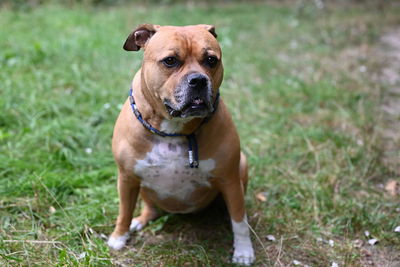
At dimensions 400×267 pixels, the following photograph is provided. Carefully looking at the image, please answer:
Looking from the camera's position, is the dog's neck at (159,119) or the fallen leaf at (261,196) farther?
the fallen leaf at (261,196)

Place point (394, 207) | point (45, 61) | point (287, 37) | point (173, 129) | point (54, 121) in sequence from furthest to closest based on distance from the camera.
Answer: point (287, 37) < point (45, 61) < point (54, 121) < point (394, 207) < point (173, 129)

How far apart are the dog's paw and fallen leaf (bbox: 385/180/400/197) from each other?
1.35 meters

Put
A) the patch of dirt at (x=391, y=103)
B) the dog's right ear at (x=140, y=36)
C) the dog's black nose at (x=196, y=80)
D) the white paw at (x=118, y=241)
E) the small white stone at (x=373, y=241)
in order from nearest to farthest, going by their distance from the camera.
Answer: the dog's black nose at (x=196, y=80) < the dog's right ear at (x=140, y=36) < the white paw at (x=118, y=241) < the small white stone at (x=373, y=241) < the patch of dirt at (x=391, y=103)

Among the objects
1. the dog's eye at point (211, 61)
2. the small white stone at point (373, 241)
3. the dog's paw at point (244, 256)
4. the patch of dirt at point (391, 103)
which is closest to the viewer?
the dog's eye at point (211, 61)

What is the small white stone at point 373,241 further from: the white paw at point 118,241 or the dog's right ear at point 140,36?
the dog's right ear at point 140,36

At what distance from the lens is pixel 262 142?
4.21 meters

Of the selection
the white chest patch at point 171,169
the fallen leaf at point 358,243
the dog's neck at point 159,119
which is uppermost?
the dog's neck at point 159,119

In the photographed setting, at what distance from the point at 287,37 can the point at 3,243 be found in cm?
589

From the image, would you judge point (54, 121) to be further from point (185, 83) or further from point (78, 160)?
point (185, 83)

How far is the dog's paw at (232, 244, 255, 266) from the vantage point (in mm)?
2830

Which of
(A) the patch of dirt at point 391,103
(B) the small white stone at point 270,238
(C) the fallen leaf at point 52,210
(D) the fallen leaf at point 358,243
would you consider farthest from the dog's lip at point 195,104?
(A) the patch of dirt at point 391,103

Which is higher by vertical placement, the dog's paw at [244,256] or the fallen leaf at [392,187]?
the fallen leaf at [392,187]

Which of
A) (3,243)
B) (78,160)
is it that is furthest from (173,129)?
(78,160)

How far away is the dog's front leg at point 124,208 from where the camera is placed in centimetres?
281
